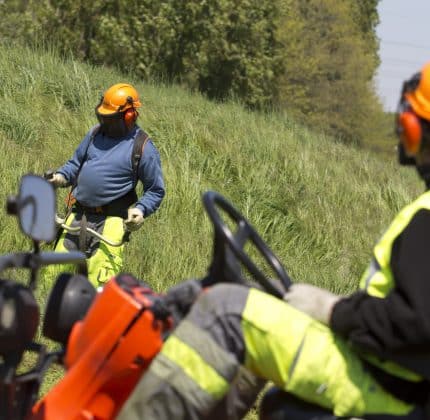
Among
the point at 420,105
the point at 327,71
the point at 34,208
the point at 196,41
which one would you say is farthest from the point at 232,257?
the point at 327,71

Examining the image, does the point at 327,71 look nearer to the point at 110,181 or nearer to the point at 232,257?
the point at 110,181

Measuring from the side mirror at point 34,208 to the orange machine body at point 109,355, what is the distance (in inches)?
10.4

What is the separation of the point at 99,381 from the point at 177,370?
30 centimetres

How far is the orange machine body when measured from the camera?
2664 millimetres

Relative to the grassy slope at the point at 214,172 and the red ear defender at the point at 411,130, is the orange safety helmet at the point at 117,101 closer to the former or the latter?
the grassy slope at the point at 214,172

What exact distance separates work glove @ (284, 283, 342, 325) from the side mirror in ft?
2.50

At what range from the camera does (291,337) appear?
258 cm

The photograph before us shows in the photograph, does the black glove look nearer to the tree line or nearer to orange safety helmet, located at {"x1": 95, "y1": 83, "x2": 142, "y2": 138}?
orange safety helmet, located at {"x1": 95, "y1": 83, "x2": 142, "y2": 138}

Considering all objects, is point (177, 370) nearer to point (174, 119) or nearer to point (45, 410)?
point (45, 410)

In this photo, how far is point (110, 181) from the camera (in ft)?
21.6

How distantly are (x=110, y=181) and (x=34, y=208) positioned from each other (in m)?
3.86

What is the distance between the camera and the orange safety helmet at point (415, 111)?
2.69m

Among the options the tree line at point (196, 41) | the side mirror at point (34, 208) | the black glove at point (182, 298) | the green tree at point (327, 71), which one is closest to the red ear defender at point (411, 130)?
the black glove at point (182, 298)

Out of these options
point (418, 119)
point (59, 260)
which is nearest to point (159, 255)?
point (59, 260)
